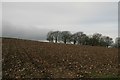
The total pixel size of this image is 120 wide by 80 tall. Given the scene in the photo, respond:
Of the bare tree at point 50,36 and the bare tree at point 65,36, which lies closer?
the bare tree at point 65,36

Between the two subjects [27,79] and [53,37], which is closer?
[27,79]

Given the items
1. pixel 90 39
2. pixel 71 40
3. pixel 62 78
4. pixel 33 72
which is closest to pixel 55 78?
pixel 62 78

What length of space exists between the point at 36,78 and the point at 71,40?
82073 mm

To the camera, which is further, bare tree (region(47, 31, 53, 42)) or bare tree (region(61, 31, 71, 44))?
bare tree (region(47, 31, 53, 42))

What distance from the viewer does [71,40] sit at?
306ft

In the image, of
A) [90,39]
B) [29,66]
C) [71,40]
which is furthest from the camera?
[71,40]

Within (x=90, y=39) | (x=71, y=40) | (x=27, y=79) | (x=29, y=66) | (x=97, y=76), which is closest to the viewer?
(x=27, y=79)

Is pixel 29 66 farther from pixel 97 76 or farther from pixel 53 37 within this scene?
pixel 53 37

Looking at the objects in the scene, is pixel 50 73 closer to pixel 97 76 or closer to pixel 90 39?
pixel 97 76

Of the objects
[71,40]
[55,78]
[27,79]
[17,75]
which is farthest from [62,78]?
[71,40]

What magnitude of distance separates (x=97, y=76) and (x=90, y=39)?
68.9m

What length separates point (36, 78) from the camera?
11.6 meters

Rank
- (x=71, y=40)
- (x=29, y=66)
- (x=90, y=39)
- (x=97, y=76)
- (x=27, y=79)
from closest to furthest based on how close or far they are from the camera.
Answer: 1. (x=27, y=79)
2. (x=97, y=76)
3. (x=29, y=66)
4. (x=90, y=39)
5. (x=71, y=40)

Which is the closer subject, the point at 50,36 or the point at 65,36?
the point at 65,36
